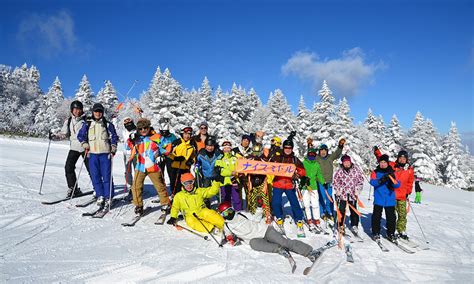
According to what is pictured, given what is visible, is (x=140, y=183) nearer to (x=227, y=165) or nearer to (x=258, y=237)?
(x=227, y=165)

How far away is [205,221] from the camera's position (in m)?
5.88

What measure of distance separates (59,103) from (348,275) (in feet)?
227

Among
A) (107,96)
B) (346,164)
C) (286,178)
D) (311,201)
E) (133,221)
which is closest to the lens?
(133,221)

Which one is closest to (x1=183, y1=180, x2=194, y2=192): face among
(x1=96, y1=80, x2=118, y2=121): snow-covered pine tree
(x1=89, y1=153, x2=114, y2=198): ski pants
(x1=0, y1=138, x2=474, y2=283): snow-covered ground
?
(x1=0, y1=138, x2=474, y2=283): snow-covered ground

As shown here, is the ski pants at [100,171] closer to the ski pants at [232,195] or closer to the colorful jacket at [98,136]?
the colorful jacket at [98,136]

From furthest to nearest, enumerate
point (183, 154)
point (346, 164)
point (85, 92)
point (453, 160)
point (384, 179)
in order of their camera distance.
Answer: point (85, 92) < point (453, 160) < point (183, 154) < point (346, 164) < point (384, 179)

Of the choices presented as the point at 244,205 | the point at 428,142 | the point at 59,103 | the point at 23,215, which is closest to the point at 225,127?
the point at 428,142

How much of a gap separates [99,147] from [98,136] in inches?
10.7

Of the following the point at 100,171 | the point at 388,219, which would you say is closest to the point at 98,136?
the point at 100,171

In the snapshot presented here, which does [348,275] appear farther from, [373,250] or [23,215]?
[23,215]

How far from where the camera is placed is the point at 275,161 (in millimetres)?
7180

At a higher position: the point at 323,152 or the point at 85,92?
the point at 85,92

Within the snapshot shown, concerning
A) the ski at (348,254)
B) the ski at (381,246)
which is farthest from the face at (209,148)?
the ski at (381,246)

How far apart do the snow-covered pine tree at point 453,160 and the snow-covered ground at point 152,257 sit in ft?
132
